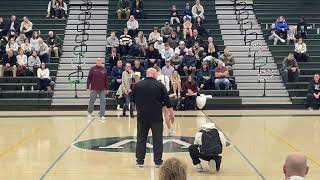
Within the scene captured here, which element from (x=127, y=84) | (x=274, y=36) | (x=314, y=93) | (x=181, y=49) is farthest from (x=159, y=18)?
(x=127, y=84)

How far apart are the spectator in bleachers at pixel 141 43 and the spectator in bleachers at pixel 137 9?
3719 millimetres

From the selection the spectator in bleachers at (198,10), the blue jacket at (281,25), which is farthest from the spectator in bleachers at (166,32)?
the blue jacket at (281,25)

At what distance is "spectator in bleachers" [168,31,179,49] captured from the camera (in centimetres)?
2612

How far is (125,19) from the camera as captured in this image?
96.8 ft

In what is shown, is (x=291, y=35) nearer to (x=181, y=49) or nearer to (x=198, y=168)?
(x=181, y=49)

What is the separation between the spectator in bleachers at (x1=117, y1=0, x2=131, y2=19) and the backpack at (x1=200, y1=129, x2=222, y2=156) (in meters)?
19.8

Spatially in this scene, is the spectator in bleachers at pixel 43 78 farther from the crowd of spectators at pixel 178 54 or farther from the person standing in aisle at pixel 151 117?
the person standing in aisle at pixel 151 117

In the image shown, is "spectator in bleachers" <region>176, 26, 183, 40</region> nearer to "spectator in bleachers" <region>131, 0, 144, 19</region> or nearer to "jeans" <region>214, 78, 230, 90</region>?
"spectator in bleachers" <region>131, 0, 144, 19</region>

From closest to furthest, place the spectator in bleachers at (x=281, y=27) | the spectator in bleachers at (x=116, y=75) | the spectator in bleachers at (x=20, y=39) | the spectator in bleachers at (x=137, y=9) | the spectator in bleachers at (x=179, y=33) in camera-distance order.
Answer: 1. the spectator in bleachers at (x=116, y=75)
2. the spectator in bleachers at (x=20, y=39)
3. the spectator in bleachers at (x=179, y=33)
4. the spectator in bleachers at (x=281, y=27)
5. the spectator in bleachers at (x=137, y=9)

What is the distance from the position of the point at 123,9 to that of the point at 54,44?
4.57 m

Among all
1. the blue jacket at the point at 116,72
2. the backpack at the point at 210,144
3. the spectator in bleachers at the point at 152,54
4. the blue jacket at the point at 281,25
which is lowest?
the backpack at the point at 210,144

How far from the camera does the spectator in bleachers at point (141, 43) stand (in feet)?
83.0

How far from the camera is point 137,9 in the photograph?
29.7 m

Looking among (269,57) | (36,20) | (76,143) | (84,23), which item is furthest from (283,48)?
(76,143)
